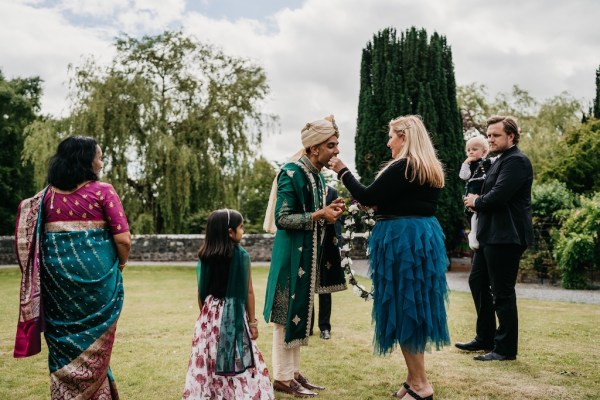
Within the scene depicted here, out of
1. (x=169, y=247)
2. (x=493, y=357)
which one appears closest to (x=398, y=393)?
(x=493, y=357)

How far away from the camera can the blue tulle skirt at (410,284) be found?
3844 millimetres

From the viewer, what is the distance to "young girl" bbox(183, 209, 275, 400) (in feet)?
12.3

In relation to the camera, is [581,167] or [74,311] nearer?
[74,311]

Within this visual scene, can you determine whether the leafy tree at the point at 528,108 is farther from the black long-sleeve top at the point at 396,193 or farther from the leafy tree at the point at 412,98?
the black long-sleeve top at the point at 396,193

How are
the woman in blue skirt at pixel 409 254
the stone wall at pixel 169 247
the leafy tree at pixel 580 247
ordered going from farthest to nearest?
the stone wall at pixel 169 247 < the leafy tree at pixel 580 247 < the woman in blue skirt at pixel 409 254

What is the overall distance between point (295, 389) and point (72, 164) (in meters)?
2.30

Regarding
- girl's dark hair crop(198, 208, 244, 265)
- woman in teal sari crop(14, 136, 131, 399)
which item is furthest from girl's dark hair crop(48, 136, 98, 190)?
girl's dark hair crop(198, 208, 244, 265)

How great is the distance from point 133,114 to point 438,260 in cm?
1712

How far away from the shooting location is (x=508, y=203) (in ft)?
16.9

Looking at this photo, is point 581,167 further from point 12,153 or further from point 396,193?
point 12,153

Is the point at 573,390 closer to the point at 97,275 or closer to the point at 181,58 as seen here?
the point at 97,275

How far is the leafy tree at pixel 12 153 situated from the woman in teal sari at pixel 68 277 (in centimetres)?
2825

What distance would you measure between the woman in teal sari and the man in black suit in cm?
344

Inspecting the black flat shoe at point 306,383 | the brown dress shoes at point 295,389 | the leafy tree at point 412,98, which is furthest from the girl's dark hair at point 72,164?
the leafy tree at point 412,98
